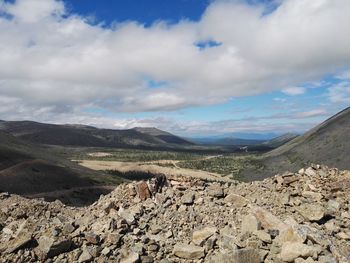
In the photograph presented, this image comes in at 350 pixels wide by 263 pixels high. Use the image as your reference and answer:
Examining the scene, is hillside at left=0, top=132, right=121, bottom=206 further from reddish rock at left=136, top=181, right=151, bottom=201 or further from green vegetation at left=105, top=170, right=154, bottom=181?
reddish rock at left=136, top=181, right=151, bottom=201

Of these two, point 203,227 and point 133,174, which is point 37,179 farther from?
point 203,227

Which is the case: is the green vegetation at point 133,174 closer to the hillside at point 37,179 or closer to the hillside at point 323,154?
the hillside at point 323,154

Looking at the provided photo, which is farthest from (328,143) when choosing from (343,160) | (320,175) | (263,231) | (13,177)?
→ (263,231)

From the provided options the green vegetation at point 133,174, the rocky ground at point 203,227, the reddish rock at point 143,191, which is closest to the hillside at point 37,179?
the green vegetation at point 133,174

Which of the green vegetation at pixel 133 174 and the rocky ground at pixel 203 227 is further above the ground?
the rocky ground at pixel 203 227

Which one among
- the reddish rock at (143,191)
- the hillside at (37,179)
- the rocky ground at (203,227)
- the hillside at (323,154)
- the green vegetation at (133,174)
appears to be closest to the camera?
the rocky ground at (203,227)

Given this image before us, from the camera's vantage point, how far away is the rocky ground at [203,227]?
1479 cm

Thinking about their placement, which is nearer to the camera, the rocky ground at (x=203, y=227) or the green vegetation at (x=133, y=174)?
the rocky ground at (x=203, y=227)

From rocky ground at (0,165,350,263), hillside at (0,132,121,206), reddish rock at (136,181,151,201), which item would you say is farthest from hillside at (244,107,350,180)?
reddish rock at (136,181,151,201)

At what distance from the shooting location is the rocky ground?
582 inches

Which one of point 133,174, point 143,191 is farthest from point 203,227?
point 133,174

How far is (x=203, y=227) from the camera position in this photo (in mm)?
16469

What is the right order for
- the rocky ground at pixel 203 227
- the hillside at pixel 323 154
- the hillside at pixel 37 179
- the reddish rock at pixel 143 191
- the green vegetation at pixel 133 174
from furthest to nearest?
the green vegetation at pixel 133 174
the hillside at pixel 323 154
the hillside at pixel 37 179
the reddish rock at pixel 143 191
the rocky ground at pixel 203 227

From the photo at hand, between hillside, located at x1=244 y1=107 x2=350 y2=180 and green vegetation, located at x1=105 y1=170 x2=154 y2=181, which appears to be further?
green vegetation, located at x1=105 y1=170 x2=154 y2=181
